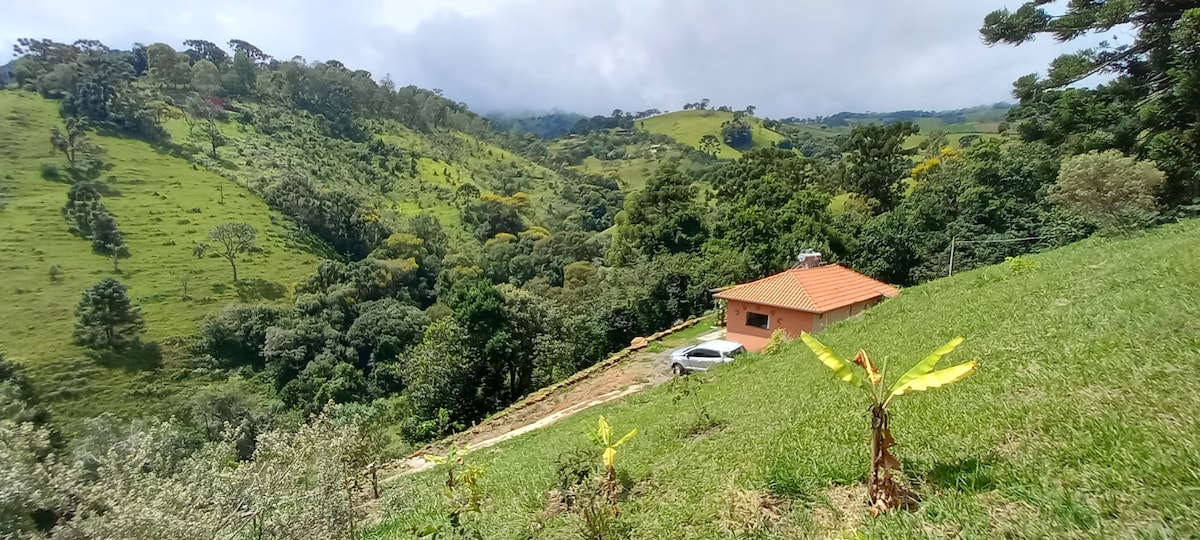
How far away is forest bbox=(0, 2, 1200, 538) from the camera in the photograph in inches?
356

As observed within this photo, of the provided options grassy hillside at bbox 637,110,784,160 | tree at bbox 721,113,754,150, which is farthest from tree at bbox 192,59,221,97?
tree at bbox 721,113,754,150

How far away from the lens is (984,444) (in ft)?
15.9

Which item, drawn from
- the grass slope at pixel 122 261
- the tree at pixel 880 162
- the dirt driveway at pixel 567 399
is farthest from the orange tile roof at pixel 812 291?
the grass slope at pixel 122 261

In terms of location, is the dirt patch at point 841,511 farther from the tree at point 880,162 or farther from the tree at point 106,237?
the tree at point 106,237

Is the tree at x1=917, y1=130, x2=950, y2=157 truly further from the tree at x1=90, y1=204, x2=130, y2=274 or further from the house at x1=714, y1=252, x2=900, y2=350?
the tree at x1=90, y1=204, x2=130, y2=274

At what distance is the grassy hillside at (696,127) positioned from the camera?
4953 inches

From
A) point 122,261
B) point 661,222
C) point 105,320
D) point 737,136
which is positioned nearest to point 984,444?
point 661,222

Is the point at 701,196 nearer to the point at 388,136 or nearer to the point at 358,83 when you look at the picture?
the point at 388,136

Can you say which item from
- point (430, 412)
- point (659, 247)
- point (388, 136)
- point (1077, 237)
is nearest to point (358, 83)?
point (388, 136)

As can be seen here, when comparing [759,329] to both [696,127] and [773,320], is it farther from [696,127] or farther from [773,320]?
[696,127]

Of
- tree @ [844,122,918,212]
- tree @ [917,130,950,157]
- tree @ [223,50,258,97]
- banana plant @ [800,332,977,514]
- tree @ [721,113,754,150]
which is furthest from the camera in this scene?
tree @ [721,113,754,150]

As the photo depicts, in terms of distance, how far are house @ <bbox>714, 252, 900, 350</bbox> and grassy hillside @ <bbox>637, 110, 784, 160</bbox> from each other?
9873 centimetres

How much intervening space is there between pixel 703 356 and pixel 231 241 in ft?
160

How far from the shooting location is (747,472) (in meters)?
5.86
